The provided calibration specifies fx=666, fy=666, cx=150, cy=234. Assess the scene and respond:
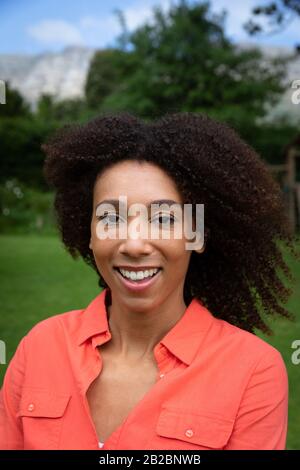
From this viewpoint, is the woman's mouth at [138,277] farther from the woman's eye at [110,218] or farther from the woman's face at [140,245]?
the woman's eye at [110,218]

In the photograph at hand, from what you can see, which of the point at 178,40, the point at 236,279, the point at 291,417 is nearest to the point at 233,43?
the point at 178,40

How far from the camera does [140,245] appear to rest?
1.68m

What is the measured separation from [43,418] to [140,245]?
1.66 feet

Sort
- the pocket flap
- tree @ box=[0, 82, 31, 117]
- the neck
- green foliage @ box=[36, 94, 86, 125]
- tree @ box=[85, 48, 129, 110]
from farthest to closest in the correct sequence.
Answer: green foliage @ box=[36, 94, 86, 125] < tree @ box=[85, 48, 129, 110] < tree @ box=[0, 82, 31, 117] < the neck < the pocket flap

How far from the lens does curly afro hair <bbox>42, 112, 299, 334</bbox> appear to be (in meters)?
1.85

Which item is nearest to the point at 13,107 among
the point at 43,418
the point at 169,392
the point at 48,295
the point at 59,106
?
the point at 59,106

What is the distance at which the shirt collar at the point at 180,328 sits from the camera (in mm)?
1721

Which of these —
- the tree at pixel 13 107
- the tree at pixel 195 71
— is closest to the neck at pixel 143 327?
the tree at pixel 195 71

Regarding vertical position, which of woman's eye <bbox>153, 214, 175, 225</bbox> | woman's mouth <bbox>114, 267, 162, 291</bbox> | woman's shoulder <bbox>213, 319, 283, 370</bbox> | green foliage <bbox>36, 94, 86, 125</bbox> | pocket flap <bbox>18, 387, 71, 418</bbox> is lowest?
pocket flap <bbox>18, 387, 71, 418</bbox>

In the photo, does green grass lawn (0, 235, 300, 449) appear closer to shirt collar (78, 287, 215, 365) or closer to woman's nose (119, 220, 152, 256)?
shirt collar (78, 287, 215, 365)

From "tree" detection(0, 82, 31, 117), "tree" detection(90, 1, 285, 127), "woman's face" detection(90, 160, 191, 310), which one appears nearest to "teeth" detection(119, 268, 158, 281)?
"woman's face" detection(90, 160, 191, 310)

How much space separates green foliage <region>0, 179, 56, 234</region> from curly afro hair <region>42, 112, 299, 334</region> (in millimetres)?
14079

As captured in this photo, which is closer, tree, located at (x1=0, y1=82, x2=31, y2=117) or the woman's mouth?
the woman's mouth

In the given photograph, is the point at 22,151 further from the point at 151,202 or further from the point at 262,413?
the point at 262,413
